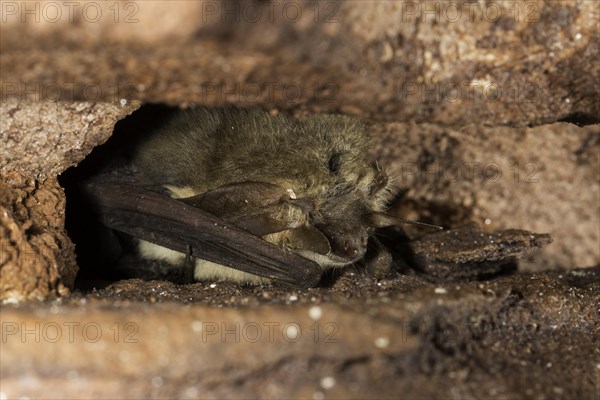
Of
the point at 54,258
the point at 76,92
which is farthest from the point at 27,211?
the point at 76,92

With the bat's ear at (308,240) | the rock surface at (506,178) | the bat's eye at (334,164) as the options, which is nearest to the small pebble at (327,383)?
the bat's ear at (308,240)

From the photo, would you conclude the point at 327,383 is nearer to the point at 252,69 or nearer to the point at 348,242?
the point at 252,69

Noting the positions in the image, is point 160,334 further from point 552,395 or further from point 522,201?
point 522,201

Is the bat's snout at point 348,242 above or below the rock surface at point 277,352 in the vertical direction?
below

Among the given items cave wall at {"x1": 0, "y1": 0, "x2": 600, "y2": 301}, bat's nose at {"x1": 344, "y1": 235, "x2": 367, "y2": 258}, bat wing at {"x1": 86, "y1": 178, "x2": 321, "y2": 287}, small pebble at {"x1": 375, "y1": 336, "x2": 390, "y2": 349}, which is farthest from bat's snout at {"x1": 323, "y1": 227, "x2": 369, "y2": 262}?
small pebble at {"x1": 375, "y1": 336, "x2": 390, "y2": 349}

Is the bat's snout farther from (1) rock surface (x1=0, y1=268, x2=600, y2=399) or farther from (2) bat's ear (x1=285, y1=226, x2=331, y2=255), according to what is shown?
(1) rock surface (x1=0, y1=268, x2=600, y2=399)

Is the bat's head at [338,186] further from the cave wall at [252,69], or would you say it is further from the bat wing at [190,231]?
the cave wall at [252,69]
